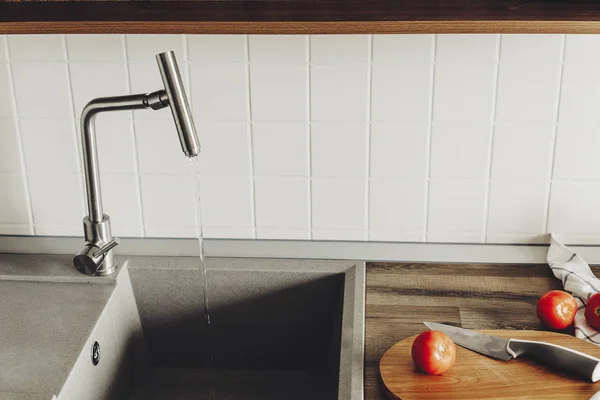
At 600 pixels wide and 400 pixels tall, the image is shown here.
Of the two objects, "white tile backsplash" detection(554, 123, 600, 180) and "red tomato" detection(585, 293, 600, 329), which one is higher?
"white tile backsplash" detection(554, 123, 600, 180)

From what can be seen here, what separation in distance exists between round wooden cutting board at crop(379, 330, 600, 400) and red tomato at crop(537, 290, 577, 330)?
6 cm

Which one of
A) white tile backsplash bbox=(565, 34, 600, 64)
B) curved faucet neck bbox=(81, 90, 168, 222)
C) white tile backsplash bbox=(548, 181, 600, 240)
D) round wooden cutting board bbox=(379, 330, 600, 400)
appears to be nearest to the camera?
round wooden cutting board bbox=(379, 330, 600, 400)

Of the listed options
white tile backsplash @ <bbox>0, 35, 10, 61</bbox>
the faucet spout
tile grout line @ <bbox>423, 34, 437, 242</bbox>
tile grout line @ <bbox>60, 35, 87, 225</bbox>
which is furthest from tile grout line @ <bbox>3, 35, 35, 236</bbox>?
tile grout line @ <bbox>423, 34, 437, 242</bbox>

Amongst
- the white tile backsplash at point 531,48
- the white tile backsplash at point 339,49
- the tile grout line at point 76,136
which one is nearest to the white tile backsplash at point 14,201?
the tile grout line at point 76,136

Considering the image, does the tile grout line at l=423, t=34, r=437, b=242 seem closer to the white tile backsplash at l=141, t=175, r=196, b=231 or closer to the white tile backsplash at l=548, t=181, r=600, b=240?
the white tile backsplash at l=548, t=181, r=600, b=240

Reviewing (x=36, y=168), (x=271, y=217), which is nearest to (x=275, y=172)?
(x=271, y=217)

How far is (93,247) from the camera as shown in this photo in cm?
135

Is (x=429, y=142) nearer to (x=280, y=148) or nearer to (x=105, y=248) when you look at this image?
(x=280, y=148)

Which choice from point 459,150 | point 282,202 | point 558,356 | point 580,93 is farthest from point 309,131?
point 558,356

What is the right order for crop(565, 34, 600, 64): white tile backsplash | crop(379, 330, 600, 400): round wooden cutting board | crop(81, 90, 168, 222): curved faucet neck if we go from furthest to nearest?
crop(565, 34, 600, 64): white tile backsplash
crop(81, 90, 168, 222): curved faucet neck
crop(379, 330, 600, 400): round wooden cutting board

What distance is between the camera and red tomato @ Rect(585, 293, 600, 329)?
1197 millimetres

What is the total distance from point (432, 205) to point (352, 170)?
18 cm

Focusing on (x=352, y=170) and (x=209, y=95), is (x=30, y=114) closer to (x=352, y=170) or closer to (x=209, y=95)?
(x=209, y=95)

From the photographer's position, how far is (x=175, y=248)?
1.50 m
